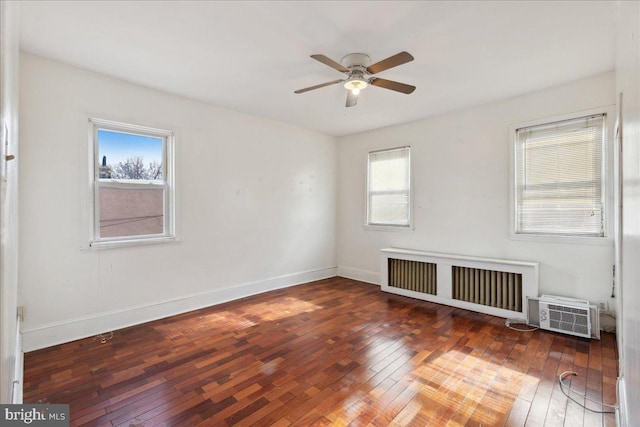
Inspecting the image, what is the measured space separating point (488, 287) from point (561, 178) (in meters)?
→ 1.48

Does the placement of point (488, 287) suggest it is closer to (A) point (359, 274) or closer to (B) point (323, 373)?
(A) point (359, 274)

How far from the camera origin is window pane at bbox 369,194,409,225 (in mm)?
4762

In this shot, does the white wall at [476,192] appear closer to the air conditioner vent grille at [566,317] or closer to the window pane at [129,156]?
the air conditioner vent grille at [566,317]

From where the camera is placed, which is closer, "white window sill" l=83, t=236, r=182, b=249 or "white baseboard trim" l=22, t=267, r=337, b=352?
"white baseboard trim" l=22, t=267, r=337, b=352

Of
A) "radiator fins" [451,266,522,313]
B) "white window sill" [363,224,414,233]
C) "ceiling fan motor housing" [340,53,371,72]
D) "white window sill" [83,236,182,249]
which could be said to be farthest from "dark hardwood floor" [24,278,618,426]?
"ceiling fan motor housing" [340,53,371,72]

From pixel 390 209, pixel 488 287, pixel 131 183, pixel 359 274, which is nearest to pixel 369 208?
pixel 390 209

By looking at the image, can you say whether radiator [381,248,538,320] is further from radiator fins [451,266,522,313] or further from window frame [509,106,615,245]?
window frame [509,106,615,245]

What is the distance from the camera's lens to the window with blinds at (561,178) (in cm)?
312

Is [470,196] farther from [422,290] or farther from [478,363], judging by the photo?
[478,363]

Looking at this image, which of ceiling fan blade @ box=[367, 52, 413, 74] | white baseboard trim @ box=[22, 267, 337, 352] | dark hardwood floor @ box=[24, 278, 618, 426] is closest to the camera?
dark hardwood floor @ box=[24, 278, 618, 426]

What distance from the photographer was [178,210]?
11.7 ft

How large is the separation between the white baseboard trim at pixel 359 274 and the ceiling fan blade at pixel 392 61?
136 inches

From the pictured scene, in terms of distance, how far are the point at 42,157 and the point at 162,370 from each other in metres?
2.19

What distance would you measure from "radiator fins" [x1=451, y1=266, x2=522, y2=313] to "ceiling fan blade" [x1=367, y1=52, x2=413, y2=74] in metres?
2.70
